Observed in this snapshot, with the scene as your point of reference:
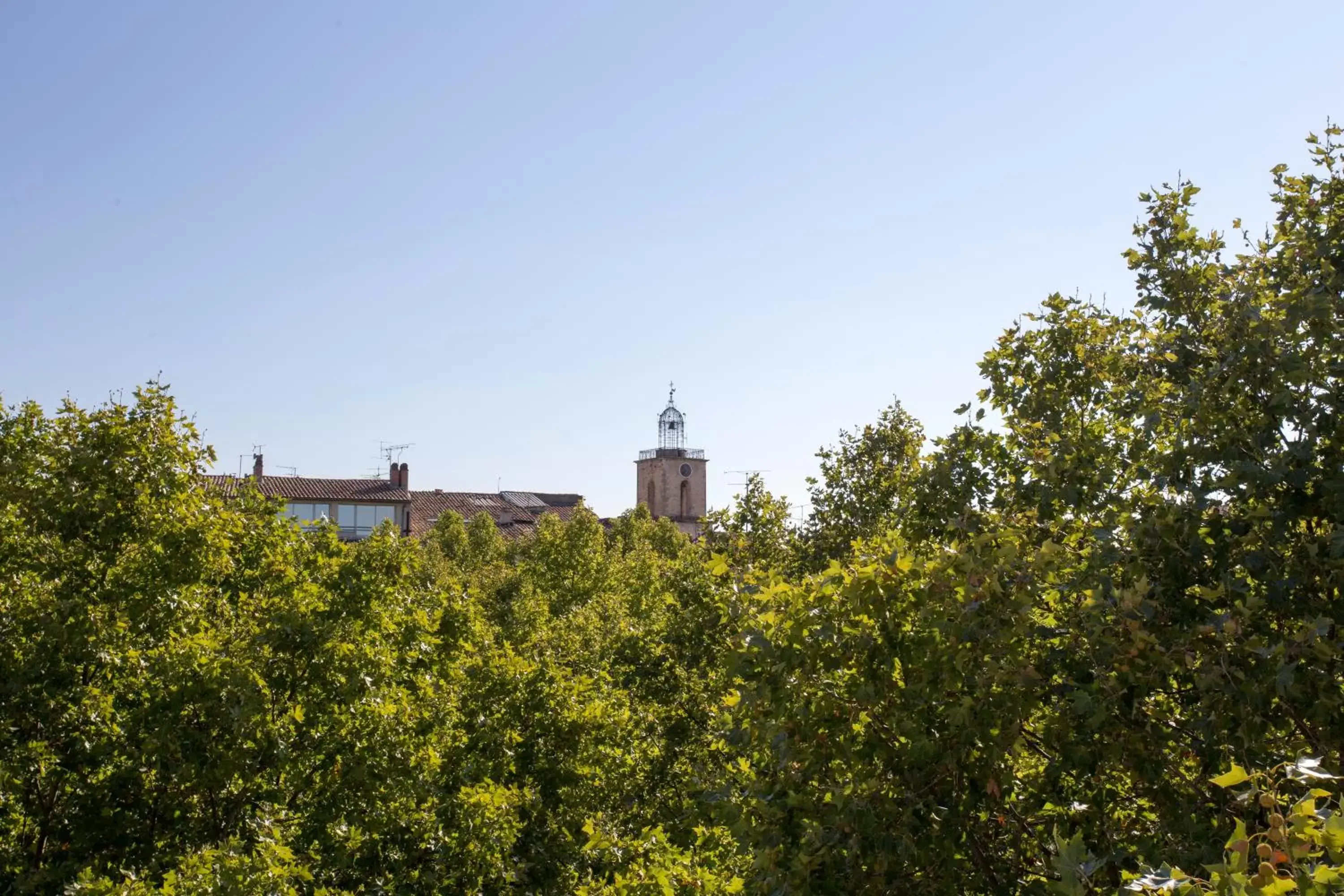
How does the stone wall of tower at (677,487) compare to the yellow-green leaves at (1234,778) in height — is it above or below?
above

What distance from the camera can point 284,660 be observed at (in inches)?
428

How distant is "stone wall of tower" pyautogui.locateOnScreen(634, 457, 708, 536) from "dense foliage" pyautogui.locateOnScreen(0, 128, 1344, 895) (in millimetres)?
72568

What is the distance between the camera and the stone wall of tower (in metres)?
90.3

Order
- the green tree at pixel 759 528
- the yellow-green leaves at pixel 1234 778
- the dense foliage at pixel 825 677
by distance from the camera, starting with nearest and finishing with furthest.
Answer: the yellow-green leaves at pixel 1234 778, the dense foliage at pixel 825 677, the green tree at pixel 759 528

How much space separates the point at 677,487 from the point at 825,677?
8325 cm

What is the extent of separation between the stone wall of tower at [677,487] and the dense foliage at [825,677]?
238 feet

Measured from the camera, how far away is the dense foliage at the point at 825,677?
589 centimetres

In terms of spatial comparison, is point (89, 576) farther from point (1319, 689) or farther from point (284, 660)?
point (1319, 689)

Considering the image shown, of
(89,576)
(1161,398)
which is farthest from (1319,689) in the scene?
(89,576)

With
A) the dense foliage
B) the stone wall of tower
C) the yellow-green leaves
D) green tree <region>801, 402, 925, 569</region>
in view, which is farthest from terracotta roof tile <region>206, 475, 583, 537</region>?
the yellow-green leaves

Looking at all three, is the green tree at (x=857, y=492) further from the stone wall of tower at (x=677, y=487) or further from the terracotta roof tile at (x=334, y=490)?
the stone wall of tower at (x=677, y=487)

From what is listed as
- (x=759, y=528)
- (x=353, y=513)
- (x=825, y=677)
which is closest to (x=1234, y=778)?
(x=825, y=677)

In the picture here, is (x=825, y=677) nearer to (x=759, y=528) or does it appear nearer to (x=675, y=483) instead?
(x=759, y=528)

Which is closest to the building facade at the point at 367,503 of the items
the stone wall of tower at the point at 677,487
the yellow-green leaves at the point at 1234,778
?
the stone wall of tower at the point at 677,487
